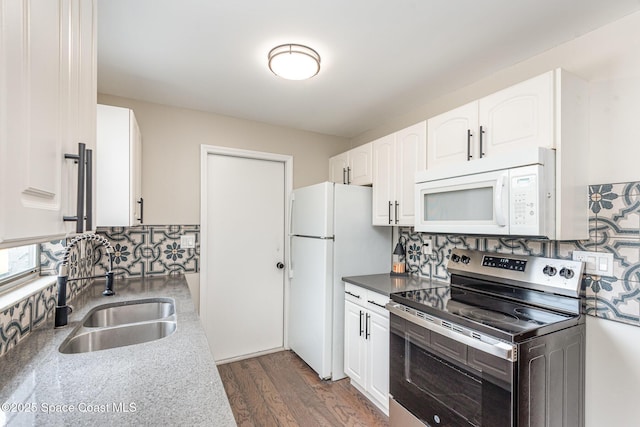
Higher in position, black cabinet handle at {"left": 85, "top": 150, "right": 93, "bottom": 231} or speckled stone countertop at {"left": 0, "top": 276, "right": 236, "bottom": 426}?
black cabinet handle at {"left": 85, "top": 150, "right": 93, "bottom": 231}

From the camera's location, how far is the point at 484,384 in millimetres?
1364

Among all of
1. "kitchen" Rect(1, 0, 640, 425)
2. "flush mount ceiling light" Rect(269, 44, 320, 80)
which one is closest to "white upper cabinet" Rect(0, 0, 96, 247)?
"flush mount ceiling light" Rect(269, 44, 320, 80)

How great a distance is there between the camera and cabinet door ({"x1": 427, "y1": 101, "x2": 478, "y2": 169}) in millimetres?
1856

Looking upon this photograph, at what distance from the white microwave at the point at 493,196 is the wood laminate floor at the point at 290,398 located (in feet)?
4.60

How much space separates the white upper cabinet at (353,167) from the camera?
275 cm

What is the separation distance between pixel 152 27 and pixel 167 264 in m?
1.84

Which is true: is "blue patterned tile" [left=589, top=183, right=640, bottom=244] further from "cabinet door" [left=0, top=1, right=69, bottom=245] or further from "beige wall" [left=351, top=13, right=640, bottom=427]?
"cabinet door" [left=0, top=1, right=69, bottom=245]

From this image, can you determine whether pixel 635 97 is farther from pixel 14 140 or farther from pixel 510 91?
pixel 14 140

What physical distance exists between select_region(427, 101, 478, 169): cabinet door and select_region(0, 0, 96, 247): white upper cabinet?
1.91 m

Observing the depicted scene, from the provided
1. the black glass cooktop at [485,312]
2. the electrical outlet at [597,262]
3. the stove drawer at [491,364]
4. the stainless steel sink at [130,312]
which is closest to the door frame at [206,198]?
the stainless steel sink at [130,312]

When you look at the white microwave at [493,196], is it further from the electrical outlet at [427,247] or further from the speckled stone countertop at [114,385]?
the speckled stone countertop at [114,385]

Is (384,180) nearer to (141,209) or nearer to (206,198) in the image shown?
(206,198)

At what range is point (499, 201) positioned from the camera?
5.16ft

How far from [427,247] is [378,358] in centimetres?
97
